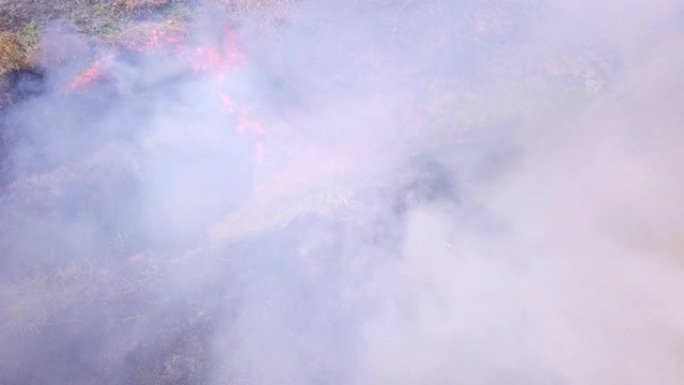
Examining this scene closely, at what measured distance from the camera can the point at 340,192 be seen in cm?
853

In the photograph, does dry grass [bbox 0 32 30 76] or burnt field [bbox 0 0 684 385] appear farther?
dry grass [bbox 0 32 30 76]

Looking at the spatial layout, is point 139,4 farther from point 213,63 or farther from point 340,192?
point 340,192

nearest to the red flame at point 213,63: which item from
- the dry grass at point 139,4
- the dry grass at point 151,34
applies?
the dry grass at point 151,34

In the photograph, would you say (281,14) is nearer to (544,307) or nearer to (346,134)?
(346,134)

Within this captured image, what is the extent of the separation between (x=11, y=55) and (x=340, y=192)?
7281 mm

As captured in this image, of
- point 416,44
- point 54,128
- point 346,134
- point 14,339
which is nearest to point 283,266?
point 346,134

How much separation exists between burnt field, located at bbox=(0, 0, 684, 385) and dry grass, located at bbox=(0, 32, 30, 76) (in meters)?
0.05

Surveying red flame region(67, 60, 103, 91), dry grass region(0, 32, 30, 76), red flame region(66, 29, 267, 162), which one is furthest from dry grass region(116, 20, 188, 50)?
dry grass region(0, 32, 30, 76)

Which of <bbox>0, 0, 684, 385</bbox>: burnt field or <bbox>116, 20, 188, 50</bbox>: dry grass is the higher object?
<bbox>116, 20, 188, 50</bbox>: dry grass

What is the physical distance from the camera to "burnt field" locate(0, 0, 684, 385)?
6621 mm

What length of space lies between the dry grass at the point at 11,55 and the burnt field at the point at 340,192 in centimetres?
5

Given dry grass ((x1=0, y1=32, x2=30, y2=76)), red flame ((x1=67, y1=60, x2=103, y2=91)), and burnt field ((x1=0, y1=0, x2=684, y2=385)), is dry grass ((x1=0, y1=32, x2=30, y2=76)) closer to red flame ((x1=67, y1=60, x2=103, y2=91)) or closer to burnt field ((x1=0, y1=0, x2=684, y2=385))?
burnt field ((x1=0, y1=0, x2=684, y2=385))

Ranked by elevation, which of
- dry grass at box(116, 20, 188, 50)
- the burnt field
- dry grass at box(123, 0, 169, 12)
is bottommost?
the burnt field

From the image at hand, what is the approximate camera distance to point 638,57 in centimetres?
1053
